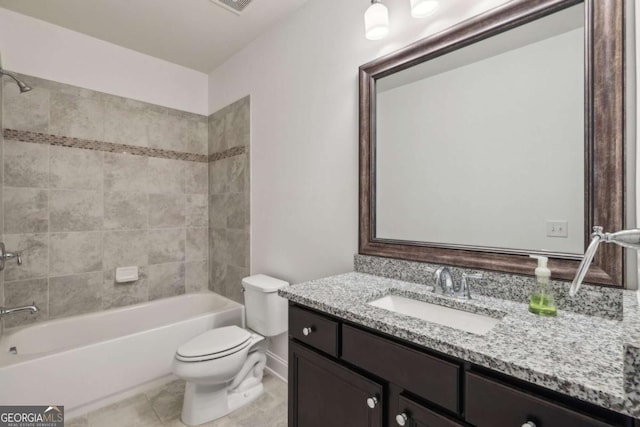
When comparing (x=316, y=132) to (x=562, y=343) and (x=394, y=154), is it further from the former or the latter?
(x=562, y=343)

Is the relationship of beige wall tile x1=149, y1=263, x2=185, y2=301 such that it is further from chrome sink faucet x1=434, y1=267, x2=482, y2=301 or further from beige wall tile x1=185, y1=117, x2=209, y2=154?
chrome sink faucet x1=434, y1=267, x2=482, y2=301

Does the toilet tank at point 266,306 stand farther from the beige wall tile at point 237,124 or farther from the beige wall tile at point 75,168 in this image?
the beige wall tile at point 75,168

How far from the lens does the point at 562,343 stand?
0.74 meters

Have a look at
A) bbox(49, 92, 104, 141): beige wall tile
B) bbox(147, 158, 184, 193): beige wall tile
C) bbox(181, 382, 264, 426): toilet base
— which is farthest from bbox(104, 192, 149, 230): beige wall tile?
bbox(181, 382, 264, 426): toilet base

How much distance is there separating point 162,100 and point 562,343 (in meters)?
3.19

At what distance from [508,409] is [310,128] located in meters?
1.69

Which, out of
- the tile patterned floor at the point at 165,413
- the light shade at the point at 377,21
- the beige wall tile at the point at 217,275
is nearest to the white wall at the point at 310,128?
the light shade at the point at 377,21

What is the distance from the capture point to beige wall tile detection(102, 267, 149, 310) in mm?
2488

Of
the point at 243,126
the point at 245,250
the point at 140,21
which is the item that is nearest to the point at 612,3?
the point at 243,126

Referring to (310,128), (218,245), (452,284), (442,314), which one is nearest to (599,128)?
(452,284)

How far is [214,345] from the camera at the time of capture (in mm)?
1777

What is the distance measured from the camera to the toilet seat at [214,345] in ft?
5.51

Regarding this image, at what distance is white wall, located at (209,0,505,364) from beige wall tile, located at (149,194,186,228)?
0.88m

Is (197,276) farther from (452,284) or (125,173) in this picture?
(452,284)
